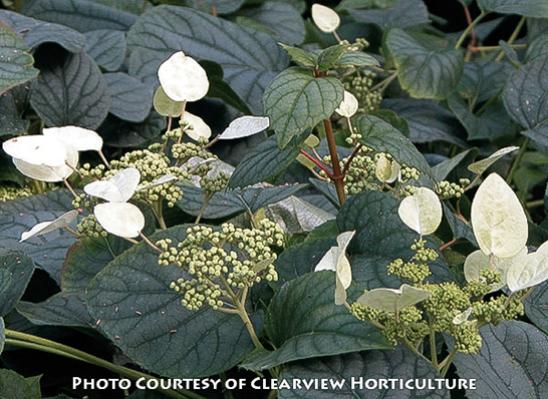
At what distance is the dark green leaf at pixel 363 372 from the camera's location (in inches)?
28.6

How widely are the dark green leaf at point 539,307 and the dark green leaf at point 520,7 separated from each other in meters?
0.69

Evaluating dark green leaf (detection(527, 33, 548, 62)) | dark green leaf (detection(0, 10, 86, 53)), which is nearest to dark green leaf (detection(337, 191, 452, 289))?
dark green leaf (detection(0, 10, 86, 53))

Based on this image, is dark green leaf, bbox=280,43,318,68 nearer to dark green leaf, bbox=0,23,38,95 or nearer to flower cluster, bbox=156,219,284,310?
flower cluster, bbox=156,219,284,310

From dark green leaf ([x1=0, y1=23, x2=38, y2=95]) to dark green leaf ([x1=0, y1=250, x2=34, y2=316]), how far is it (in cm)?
25

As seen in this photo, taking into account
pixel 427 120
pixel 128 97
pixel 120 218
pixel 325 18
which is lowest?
pixel 427 120

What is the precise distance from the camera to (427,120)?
1.55 m

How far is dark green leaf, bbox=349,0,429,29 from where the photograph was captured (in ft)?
5.97

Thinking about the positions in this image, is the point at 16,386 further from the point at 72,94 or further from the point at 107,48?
the point at 107,48

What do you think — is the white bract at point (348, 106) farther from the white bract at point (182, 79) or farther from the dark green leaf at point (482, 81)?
the dark green leaf at point (482, 81)

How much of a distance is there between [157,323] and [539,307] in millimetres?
342

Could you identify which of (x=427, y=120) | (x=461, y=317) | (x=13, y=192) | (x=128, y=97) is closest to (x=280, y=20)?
(x=427, y=120)

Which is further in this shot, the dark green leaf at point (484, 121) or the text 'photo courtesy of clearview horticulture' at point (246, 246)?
the dark green leaf at point (484, 121)

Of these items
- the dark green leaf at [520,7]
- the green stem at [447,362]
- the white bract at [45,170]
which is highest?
the white bract at [45,170]

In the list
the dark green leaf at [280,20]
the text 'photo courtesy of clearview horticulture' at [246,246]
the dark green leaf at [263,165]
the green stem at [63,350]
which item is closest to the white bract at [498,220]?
the text 'photo courtesy of clearview horticulture' at [246,246]
